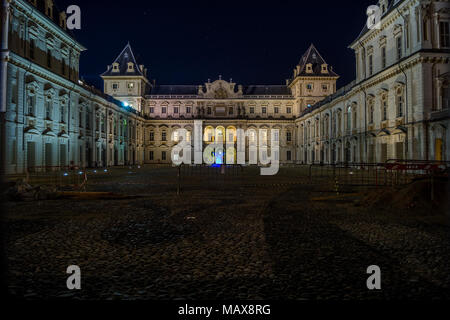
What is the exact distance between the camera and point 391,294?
3264 millimetres

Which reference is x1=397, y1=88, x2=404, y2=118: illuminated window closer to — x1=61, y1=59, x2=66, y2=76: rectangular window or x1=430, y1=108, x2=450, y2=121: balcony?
x1=430, y1=108, x2=450, y2=121: balcony

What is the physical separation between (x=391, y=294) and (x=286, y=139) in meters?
61.6

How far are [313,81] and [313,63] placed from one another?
3865 mm

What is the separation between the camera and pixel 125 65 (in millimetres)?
60750

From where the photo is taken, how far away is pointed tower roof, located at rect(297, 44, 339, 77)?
60688mm

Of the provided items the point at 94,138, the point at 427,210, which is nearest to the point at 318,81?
the point at 94,138

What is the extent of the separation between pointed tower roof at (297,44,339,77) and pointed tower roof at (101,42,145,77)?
104ft

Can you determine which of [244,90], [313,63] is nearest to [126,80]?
[244,90]

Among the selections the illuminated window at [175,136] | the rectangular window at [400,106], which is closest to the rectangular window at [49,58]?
the rectangular window at [400,106]

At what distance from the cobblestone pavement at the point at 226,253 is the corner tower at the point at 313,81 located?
5636 cm

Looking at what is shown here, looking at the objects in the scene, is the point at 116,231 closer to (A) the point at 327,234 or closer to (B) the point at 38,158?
(A) the point at 327,234

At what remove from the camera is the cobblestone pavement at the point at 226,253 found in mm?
3350

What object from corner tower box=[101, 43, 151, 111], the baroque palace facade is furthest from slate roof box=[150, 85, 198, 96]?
the baroque palace facade
